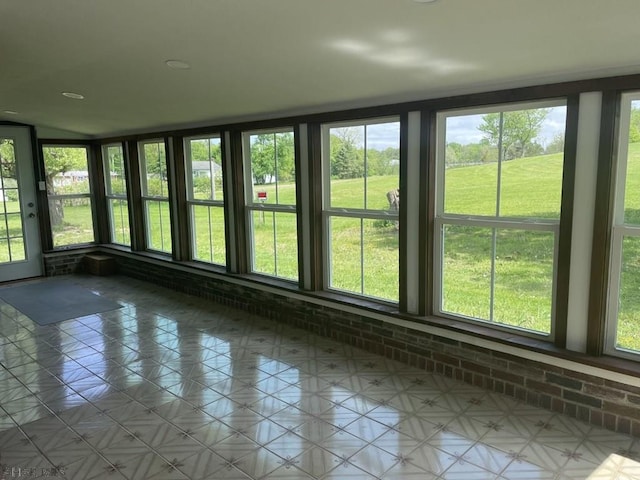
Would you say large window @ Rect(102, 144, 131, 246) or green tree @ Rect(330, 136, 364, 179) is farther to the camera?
large window @ Rect(102, 144, 131, 246)

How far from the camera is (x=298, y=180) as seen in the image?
14.5ft

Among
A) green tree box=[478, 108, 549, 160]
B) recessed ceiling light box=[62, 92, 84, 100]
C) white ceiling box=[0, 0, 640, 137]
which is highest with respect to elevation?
recessed ceiling light box=[62, 92, 84, 100]

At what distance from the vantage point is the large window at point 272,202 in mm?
4676

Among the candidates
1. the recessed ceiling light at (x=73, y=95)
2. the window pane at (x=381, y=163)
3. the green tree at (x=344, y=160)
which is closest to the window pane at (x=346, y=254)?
the window pane at (x=381, y=163)

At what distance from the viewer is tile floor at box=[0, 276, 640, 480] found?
95.1 inches

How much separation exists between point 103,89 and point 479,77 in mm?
3195

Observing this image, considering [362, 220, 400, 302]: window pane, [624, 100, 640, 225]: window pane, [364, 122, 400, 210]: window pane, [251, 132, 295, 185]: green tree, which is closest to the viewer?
[624, 100, 640, 225]: window pane

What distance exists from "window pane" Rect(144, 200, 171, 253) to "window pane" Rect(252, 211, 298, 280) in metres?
1.86

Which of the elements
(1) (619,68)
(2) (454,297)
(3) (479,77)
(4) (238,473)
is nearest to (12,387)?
(4) (238,473)

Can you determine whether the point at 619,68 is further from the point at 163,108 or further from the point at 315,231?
the point at 163,108

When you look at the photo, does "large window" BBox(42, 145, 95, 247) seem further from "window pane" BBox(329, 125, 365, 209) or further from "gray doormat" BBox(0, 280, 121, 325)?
"window pane" BBox(329, 125, 365, 209)

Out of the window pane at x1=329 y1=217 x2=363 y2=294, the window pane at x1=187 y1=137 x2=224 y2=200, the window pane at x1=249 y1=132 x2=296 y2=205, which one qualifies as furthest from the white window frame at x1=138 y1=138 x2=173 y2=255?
the window pane at x1=329 y1=217 x2=363 y2=294

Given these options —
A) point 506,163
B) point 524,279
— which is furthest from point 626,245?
point 506,163

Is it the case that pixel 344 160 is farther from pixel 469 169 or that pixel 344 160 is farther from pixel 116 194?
pixel 116 194
